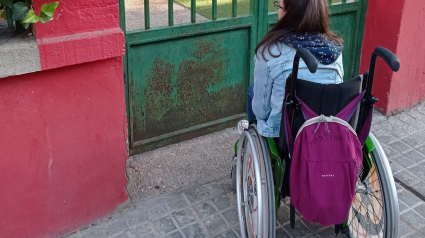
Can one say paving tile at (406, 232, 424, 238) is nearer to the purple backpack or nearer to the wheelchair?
the wheelchair

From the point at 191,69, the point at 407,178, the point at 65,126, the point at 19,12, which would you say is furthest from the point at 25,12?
the point at 407,178

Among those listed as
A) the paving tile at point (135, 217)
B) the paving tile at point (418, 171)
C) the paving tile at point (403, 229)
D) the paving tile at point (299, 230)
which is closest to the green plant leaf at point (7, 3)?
the paving tile at point (135, 217)

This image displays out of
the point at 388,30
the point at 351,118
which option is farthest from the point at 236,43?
the point at 351,118

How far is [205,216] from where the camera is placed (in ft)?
10.8

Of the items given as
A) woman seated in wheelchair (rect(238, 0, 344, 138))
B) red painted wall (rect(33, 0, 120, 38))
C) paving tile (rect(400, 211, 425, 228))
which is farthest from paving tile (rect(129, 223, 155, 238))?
paving tile (rect(400, 211, 425, 228))

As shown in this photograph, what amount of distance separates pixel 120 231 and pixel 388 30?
9.50ft

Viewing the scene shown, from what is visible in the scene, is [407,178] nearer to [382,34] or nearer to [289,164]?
[382,34]

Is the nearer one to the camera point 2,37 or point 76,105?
point 2,37

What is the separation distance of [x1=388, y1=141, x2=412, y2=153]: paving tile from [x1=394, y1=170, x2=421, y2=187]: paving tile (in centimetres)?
34

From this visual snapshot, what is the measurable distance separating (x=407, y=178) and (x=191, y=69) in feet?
6.02

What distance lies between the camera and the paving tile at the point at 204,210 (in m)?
3.30

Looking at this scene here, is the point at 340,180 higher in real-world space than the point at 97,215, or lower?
higher

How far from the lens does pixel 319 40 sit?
8.23ft

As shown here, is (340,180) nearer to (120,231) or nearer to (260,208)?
(260,208)
